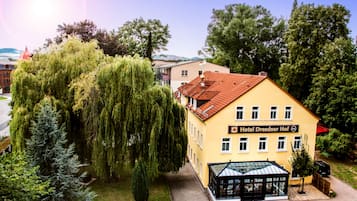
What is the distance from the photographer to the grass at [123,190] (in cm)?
1873

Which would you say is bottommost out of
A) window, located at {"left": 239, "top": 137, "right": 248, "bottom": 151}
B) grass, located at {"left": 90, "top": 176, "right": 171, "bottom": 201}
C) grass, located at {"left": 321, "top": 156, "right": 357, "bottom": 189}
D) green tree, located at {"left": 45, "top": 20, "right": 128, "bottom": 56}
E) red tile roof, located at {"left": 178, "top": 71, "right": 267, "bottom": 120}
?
grass, located at {"left": 90, "top": 176, "right": 171, "bottom": 201}

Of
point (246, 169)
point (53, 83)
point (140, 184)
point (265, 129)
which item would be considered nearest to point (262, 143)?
point (265, 129)

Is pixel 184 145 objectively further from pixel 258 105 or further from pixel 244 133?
pixel 258 105

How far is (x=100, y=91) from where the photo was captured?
60.2ft

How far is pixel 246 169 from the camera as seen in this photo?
62.4ft

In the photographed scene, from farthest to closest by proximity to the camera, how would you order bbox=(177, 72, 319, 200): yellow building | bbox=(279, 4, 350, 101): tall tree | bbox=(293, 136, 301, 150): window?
1. bbox=(279, 4, 350, 101): tall tree
2. bbox=(293, 136, 301, 150): window
3. bbox=(177, 72, 319, 200): yellow building

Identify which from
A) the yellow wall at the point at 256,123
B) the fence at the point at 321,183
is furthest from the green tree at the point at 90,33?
the fence at the point at 321,183

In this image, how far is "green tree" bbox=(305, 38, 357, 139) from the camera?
26.2 m

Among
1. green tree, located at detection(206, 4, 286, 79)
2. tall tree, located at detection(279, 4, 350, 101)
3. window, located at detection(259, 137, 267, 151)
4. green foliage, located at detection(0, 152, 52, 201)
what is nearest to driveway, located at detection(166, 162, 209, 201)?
window, located at detection(259, 137, 267, 151)

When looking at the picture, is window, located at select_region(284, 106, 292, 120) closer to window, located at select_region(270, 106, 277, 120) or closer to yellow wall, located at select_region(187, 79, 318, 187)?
yellow wall, located at select_region(187, 79, 318, 187)

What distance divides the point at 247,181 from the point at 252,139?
280 centimetres

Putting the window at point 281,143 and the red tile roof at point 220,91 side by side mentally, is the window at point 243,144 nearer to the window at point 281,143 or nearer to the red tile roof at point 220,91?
→ the window at point 281,143

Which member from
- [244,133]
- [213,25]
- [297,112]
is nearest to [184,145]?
[244,133]

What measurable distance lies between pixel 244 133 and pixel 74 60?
1161cm
